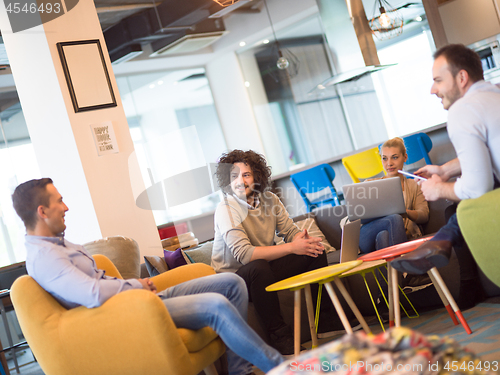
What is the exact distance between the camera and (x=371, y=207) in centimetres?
318

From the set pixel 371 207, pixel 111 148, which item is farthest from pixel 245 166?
pixel 111 148

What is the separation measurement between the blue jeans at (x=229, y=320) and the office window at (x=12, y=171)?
5203 millimetres

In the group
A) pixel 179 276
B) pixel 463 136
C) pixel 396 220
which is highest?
pixel 463 136

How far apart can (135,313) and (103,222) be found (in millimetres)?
1774

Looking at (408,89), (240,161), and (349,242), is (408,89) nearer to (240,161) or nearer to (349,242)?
(240,161)

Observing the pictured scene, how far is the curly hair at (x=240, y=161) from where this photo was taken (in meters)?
3.06

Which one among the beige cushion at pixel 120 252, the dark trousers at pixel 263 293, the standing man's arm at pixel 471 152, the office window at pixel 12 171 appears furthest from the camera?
the office window at pixel 12 171

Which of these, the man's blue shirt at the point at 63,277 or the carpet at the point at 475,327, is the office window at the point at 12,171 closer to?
the man's blue shirt at the point at 63,277

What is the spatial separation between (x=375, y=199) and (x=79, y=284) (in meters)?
1.97

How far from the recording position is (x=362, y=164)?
621cm

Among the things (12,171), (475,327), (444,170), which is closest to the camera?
(444,170)

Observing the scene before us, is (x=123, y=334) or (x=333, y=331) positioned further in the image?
(x=333, y=331)

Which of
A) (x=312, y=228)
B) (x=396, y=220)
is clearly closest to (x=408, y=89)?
(x=312, y=228)

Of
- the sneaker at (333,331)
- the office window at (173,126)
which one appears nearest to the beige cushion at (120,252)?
the sneaker at (333,331)
